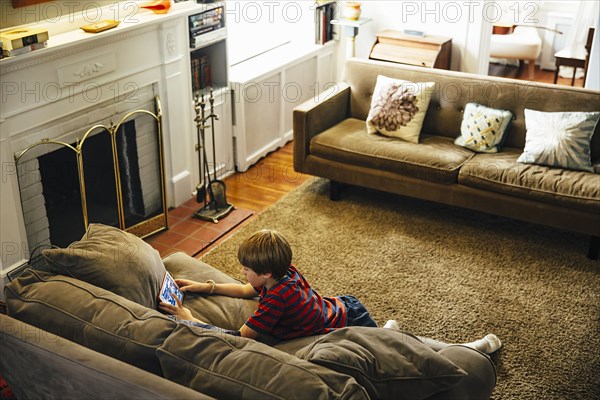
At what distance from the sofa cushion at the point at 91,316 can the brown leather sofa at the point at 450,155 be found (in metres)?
2.23

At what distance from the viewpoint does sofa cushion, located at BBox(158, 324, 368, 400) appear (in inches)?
66.3

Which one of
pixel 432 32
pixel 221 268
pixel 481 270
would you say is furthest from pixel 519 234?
pixel 432 32

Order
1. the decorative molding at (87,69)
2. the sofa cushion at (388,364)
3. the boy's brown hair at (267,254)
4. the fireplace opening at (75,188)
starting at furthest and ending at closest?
the fireplace opening at (75,188) < the decorative molding at (87,69) < the boy's brown hair at (267,254) < the sofa cushion at (388,364)

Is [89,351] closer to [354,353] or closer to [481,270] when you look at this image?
[354,353]

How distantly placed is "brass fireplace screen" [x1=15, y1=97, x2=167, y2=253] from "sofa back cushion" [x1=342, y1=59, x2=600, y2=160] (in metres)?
1.34

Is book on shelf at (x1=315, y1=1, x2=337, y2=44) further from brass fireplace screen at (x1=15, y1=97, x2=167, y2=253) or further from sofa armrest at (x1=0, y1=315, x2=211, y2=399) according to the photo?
sofa armrest at (x1=0, y1=315, x2=211, y2=399)

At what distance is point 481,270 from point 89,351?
2.26 meters

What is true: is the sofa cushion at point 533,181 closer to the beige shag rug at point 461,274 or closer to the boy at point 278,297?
the beige shag rug at point 461,274

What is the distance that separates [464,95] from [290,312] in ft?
7.79

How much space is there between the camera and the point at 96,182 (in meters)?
3.69

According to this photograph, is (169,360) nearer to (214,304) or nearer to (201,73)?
(214,304)

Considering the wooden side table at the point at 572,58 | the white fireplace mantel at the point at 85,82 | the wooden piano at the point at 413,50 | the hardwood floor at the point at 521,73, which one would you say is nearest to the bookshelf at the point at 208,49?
the white fireplace mantel at the point at 85,82

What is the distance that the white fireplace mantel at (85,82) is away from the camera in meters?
3.12

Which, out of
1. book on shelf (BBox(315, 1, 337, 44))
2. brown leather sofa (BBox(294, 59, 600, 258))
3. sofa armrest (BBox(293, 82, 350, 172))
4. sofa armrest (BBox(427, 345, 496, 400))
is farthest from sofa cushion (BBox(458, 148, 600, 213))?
book on shelf (BBox(315, 1, 337, 44))
